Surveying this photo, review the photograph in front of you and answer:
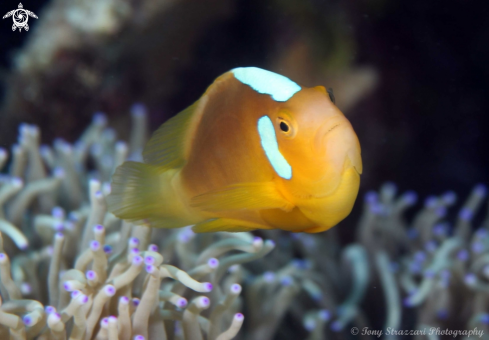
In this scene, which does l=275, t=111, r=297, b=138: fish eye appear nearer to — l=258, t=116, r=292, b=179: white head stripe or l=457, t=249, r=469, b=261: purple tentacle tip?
l=258, t=116, r=292, b=179: white head stripe

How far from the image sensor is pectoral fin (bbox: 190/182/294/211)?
907 mm

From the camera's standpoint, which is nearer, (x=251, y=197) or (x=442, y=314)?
(x=251, y=197)

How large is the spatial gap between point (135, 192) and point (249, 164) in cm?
36

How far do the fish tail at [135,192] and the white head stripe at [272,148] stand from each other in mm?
332

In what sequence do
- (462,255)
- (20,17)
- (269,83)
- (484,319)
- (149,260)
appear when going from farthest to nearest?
1. (20,17)
2. (462,255)
3. (484,319)
4. (149,260)
5. (269,83)

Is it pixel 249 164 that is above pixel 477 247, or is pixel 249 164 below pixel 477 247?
above

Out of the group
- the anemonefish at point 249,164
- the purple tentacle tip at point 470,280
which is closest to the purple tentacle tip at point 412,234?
the purple tentacle tip at point 470,280

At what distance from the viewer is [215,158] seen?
3.32 ft

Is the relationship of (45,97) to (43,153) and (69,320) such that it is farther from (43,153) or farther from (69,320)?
(69,320)

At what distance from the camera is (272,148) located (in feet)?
3.02

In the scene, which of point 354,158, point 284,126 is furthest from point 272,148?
point 354,158

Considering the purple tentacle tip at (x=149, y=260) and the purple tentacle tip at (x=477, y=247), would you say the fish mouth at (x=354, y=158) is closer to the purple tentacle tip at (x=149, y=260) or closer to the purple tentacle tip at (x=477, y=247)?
the purple tentacle tip at (x=149, y=260)

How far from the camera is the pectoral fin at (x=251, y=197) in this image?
2.98ft

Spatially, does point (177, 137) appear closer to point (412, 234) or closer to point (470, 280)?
point (470, 280)
